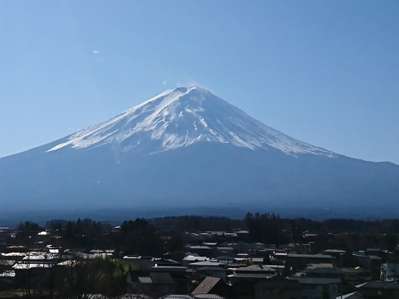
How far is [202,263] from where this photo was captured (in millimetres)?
25281

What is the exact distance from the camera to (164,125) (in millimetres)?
110062

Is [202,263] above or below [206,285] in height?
above

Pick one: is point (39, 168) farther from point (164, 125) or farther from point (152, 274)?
point (152, 274)

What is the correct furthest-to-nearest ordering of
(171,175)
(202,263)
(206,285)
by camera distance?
(171,175)
(202,263)
(206,285)

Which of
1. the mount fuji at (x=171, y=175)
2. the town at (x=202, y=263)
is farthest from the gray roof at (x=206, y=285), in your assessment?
the mount fuji at (x=171, y=175)

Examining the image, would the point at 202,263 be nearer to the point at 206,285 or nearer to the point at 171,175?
the point at 206,285

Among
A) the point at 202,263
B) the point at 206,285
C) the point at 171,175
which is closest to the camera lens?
the point at 206,285

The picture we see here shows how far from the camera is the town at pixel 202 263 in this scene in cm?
1739

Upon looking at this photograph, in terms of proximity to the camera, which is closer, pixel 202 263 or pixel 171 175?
pixel 202 263

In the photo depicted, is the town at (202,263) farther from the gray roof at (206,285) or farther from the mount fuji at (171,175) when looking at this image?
the mount fuji at (171,175)

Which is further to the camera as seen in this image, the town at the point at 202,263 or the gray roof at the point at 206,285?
the gray roof at the point at 206,285

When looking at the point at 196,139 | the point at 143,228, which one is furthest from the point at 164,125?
the point at 143,228

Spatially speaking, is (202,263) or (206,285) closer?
(206,285)

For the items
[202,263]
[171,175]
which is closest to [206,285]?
[202,263]
